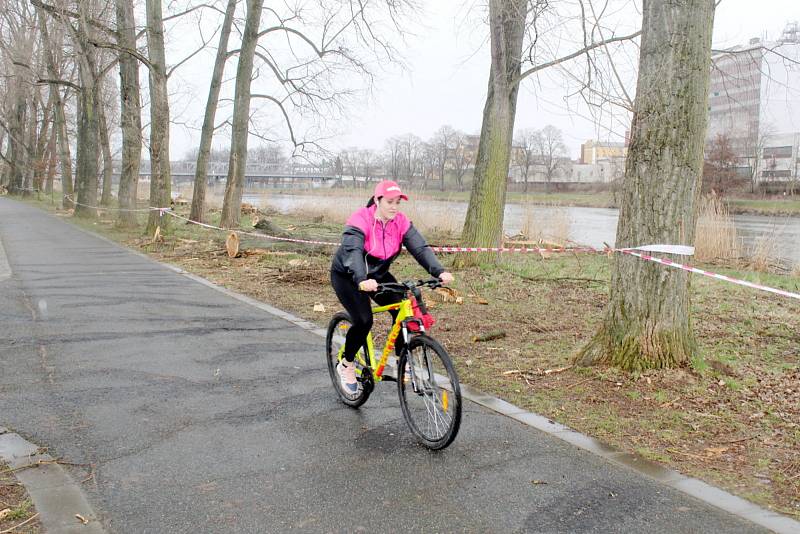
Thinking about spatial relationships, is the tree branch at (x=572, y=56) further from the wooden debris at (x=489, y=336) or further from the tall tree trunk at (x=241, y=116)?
the tall tree trunk at (x=241, y=116)

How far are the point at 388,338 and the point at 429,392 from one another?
577 millimetres

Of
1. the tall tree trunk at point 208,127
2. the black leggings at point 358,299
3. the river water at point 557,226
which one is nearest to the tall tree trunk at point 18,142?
the tall tree trunk at point 208,127

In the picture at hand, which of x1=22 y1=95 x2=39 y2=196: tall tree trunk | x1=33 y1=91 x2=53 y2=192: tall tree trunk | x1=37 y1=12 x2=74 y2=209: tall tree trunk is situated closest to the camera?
x1=37 y1=12 x2=74 y2=209: tall tree trunk

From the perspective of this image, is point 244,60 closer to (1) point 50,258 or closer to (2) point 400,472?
(1) point 50,258

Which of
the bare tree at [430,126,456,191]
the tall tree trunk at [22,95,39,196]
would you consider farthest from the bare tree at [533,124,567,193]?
the tall tree trunk at [22,95,39,196]

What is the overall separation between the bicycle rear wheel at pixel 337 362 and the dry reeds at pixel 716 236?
11.1 m

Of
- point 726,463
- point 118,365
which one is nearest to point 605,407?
point 726,463

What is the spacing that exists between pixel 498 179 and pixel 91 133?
20.2 meters

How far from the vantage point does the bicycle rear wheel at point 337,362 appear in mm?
5340

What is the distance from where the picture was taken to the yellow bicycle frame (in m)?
4.82

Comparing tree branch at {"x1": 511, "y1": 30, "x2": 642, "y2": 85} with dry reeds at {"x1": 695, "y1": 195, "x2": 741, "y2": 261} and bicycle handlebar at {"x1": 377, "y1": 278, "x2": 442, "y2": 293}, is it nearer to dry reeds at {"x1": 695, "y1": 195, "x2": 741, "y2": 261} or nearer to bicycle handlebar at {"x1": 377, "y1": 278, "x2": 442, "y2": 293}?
bicycle handlebar at {"x1": 377, "y1": 278, "x2": 442, "y2": 293}

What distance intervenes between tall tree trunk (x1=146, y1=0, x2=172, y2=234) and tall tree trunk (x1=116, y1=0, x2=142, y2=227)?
0.59 metres

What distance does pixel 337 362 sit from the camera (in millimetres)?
5812

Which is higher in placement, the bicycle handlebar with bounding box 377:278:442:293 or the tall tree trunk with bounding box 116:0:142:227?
the tall tree trunk with bounding box 116:0:142:227
